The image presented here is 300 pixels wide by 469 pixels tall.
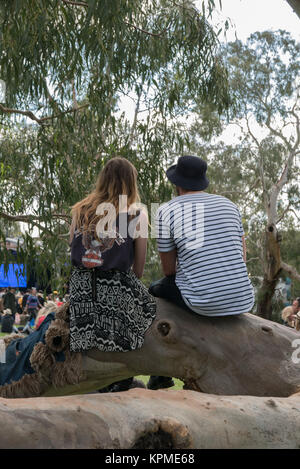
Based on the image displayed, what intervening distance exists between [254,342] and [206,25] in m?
4.01

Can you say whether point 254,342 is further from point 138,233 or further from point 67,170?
point 67,170

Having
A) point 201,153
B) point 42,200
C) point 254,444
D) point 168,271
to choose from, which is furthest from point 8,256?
point 201,153

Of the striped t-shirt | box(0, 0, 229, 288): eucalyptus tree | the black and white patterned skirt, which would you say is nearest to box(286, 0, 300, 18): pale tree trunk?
box(0, 0, 229, 288): eucalyptus tree

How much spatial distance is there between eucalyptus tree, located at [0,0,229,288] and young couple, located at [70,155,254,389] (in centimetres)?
189

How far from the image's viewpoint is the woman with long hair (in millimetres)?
2512

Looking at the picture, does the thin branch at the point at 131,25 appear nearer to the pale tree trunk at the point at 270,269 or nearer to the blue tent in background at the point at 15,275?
the blue tent in background at the point at 15,275

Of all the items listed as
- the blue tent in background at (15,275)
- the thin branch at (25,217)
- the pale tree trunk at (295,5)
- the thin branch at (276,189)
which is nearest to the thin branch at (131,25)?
the pale tree trunk at (295,5)

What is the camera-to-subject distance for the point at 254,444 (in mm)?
1907

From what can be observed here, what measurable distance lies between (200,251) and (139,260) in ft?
0.89

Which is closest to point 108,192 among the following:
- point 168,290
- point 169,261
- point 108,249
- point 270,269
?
point 108,249

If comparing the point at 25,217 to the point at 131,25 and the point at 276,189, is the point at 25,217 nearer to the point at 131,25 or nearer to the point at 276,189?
the point at 131,25

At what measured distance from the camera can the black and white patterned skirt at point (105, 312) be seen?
2.50m

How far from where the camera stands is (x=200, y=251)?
267 cm

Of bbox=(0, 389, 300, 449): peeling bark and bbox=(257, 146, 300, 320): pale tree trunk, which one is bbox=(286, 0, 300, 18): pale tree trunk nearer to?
bbox=(0, 389, 300, 449): peeling bark
